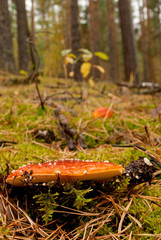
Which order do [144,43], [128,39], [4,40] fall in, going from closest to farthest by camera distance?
[4,40], [128,39], [144,43]

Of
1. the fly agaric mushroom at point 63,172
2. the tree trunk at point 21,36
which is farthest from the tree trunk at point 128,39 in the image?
the fly agaric mushroom at point 63,172

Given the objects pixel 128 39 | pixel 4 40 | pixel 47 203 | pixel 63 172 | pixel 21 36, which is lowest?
pixel 47 203

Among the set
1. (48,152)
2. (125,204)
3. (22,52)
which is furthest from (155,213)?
(22,52)

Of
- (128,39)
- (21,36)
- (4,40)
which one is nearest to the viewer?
(4,40)

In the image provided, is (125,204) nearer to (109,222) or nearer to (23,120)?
(109,222)

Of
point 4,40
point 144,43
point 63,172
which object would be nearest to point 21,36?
point 4,40

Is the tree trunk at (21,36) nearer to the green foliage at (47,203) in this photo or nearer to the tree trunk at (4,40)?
the tree trunk at (4,40)

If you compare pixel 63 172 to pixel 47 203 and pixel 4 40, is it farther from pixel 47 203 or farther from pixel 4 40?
pixel 4 40

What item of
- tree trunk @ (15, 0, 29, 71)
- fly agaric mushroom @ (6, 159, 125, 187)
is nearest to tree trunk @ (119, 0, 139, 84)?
tree trunk @ (15, 0, 29, 71)
